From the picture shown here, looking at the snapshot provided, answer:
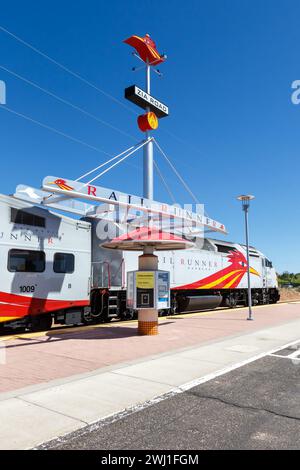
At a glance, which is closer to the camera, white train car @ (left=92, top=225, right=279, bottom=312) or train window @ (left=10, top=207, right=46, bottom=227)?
train window @ (left=10, top=207, right=46, bottom=227)

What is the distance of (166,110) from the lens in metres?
17.6

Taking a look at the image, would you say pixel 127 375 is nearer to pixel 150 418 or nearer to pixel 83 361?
pixel 83 361

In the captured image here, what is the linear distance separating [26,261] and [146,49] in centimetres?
1093

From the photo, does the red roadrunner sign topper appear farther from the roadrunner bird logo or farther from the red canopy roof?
the roadrunner bird logo

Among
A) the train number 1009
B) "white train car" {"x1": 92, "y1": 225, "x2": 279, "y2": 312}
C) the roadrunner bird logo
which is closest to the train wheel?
the train number 1009

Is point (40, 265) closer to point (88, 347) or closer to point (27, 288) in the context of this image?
point (27, 288)

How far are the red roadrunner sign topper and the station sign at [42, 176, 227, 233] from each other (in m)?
7.45

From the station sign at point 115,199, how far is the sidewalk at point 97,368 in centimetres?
410

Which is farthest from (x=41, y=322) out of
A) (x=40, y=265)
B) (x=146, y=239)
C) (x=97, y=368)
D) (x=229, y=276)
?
(x=229, y=276)

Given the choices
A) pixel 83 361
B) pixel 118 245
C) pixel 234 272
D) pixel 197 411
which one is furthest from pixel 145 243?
pixel 234 272

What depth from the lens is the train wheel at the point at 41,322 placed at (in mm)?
12312

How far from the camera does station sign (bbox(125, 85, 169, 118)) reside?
1561 cm

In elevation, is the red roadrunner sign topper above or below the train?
above
